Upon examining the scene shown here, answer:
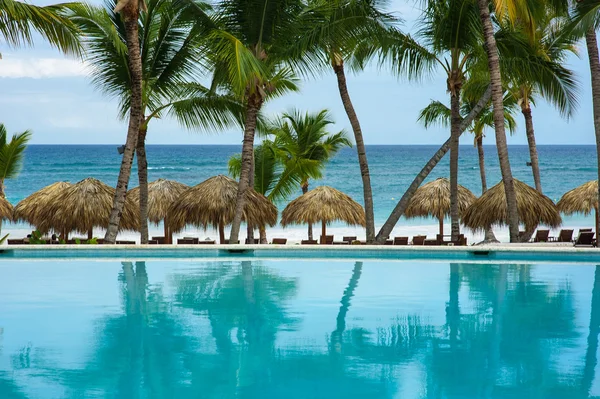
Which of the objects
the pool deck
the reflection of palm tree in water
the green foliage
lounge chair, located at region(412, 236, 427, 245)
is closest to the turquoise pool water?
the reflection of palm tree in water

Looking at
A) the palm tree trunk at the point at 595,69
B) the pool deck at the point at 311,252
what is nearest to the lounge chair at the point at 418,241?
the pool deck at the point at 311,252

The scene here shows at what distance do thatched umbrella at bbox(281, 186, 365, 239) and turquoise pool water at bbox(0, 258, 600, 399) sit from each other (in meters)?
9.01

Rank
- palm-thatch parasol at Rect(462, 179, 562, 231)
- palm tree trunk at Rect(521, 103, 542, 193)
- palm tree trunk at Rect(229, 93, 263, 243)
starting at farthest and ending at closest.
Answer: palm tree trunk at Rect(521, 103, 542, 193), palm-thatch parasol at Rect(462, 179, 562, 231), palm tree trunk at Rect(229, 93, 263, 243)

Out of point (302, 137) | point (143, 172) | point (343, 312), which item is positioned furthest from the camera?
point (302, 137)

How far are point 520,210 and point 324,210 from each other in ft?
21.7

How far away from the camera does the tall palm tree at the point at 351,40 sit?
14.4 metres

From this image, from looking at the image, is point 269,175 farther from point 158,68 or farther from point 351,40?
point 351,40

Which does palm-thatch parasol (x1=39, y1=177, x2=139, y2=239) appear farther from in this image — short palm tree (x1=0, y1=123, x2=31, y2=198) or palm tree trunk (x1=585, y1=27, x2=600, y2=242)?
palm tree trunk (x1=585, y1=27, x2=600, y2=242)

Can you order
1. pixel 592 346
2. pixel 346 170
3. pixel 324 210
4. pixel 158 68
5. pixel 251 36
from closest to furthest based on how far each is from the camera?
pixel 592 346
pixel 251 36
pixel 158 68
pixel 324 210
pixel 346 170

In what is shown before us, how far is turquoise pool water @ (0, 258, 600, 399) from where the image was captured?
600cm

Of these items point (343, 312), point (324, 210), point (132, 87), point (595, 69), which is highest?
point (595, 69)

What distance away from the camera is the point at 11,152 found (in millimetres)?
22375

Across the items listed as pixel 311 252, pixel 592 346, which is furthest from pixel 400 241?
pixel 592 346

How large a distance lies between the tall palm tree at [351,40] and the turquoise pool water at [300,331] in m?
4.73
